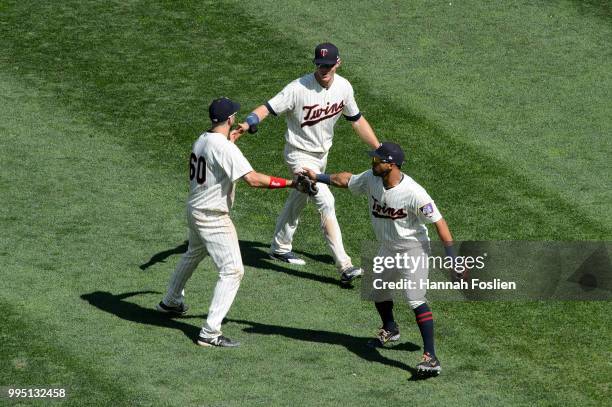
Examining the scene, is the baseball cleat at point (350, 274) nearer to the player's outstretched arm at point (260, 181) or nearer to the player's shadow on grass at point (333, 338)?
the player's shadow on grass at point (333, 338)

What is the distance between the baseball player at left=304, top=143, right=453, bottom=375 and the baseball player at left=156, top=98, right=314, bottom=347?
2.59 ft

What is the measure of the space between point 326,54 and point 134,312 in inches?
121

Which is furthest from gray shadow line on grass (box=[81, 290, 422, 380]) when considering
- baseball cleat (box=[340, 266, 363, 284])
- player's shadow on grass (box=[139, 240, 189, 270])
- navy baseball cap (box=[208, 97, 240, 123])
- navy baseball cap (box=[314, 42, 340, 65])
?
navy baseball cap (box=[314, 42, 340, 65])

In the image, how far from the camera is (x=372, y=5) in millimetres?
18000

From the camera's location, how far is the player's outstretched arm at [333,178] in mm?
10477

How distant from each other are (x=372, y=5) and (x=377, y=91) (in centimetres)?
265

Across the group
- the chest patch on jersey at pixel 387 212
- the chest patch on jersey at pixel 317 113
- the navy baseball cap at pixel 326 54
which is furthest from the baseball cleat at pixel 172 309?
the navy baseball cap at pixel 326 54

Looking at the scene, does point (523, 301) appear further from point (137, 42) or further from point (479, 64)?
point (137, 42)

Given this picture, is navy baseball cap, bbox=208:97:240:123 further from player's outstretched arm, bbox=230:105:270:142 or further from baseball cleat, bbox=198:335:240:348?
baseball cleat, bbox=198:335:240:348

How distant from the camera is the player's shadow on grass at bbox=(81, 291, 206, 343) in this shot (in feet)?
35.4

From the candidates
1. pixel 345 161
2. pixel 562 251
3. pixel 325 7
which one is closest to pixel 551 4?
pixel 325 7

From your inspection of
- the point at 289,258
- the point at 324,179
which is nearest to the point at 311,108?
the point at 324,179

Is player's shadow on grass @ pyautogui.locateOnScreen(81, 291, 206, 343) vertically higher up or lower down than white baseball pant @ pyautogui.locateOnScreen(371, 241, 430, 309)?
lower down

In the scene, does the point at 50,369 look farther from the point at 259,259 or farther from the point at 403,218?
the point at 403,218
